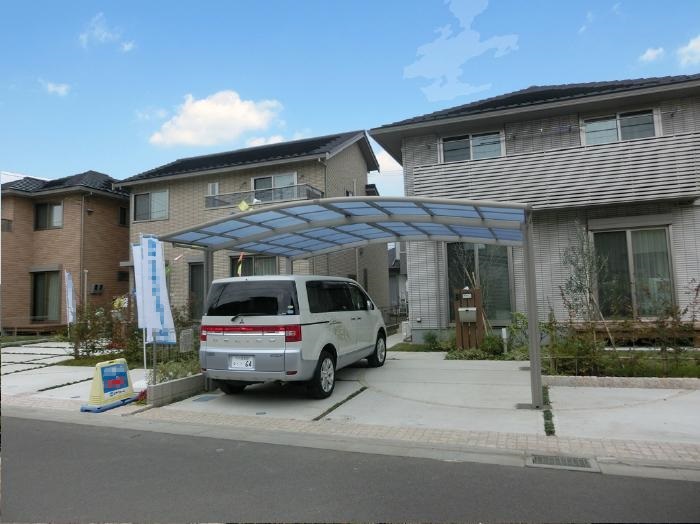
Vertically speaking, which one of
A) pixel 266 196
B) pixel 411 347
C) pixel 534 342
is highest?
pixel 266 196

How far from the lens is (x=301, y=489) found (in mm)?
4035

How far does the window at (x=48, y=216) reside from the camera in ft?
68.4

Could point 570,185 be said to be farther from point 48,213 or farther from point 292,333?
point 48,213

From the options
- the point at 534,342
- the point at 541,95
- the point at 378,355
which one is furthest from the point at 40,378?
the point at 541,95

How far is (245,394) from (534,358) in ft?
15.0

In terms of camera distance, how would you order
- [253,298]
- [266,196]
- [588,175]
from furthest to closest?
[266,196] < [588,175] < [253,298]

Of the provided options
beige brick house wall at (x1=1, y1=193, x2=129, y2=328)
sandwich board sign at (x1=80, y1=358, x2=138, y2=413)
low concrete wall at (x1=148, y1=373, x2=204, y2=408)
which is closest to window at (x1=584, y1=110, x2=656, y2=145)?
low concrete wall at (x1=148, y1=373, x2=204, y2=408)

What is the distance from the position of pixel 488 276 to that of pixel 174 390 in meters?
8.53

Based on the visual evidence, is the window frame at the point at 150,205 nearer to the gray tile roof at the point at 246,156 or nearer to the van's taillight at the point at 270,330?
the gray tile roof at the point at 246,156

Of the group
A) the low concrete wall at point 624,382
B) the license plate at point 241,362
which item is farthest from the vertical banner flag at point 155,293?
the low concrete wall at point 624,382

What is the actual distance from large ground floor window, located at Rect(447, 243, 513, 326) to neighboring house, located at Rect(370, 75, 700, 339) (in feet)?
0.09

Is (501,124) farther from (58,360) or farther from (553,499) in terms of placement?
(58,360)

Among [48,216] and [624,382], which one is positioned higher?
[48,216]

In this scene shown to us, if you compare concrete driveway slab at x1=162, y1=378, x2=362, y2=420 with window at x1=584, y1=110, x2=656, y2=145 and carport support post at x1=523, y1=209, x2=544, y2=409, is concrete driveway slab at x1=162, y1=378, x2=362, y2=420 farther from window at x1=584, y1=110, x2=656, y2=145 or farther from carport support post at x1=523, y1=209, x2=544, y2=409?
window at x1=584, y1=110, x2=656, y2=145
